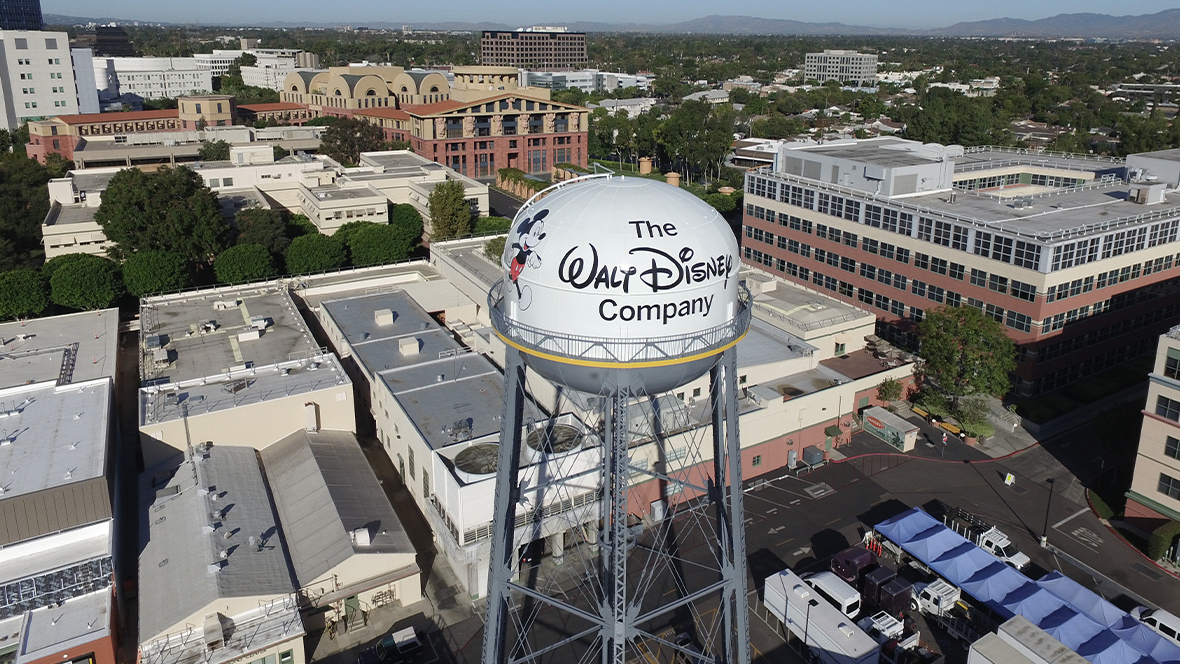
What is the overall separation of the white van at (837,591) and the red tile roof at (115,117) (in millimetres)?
124908

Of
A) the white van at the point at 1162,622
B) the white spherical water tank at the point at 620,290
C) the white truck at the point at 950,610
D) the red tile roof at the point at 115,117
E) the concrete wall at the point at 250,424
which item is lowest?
the white truck at the point at 950,610

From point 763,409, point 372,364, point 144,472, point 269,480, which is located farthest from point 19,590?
point 763,409

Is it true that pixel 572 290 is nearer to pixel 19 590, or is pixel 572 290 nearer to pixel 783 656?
pixel 783 656

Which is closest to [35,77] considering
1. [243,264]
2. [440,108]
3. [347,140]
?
[347,140]

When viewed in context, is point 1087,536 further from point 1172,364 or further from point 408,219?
point 408,219

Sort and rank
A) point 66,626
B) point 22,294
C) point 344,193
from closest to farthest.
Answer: point 66,626 → point 22,294 → point 344,193

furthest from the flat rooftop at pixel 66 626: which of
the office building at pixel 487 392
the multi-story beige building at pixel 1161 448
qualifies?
the multi-story beige building at pixel 1161 448

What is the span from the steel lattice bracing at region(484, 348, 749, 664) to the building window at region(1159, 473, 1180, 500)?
814 inches

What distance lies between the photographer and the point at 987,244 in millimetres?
50719

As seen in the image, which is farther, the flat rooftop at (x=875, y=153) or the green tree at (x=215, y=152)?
the green tree at (x=215, y=152)

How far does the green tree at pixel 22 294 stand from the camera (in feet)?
185

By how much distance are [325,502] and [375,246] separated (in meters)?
39.6

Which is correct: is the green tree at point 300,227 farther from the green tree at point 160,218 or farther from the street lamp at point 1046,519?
the street lamp at point 1046,519

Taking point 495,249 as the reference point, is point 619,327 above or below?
above
